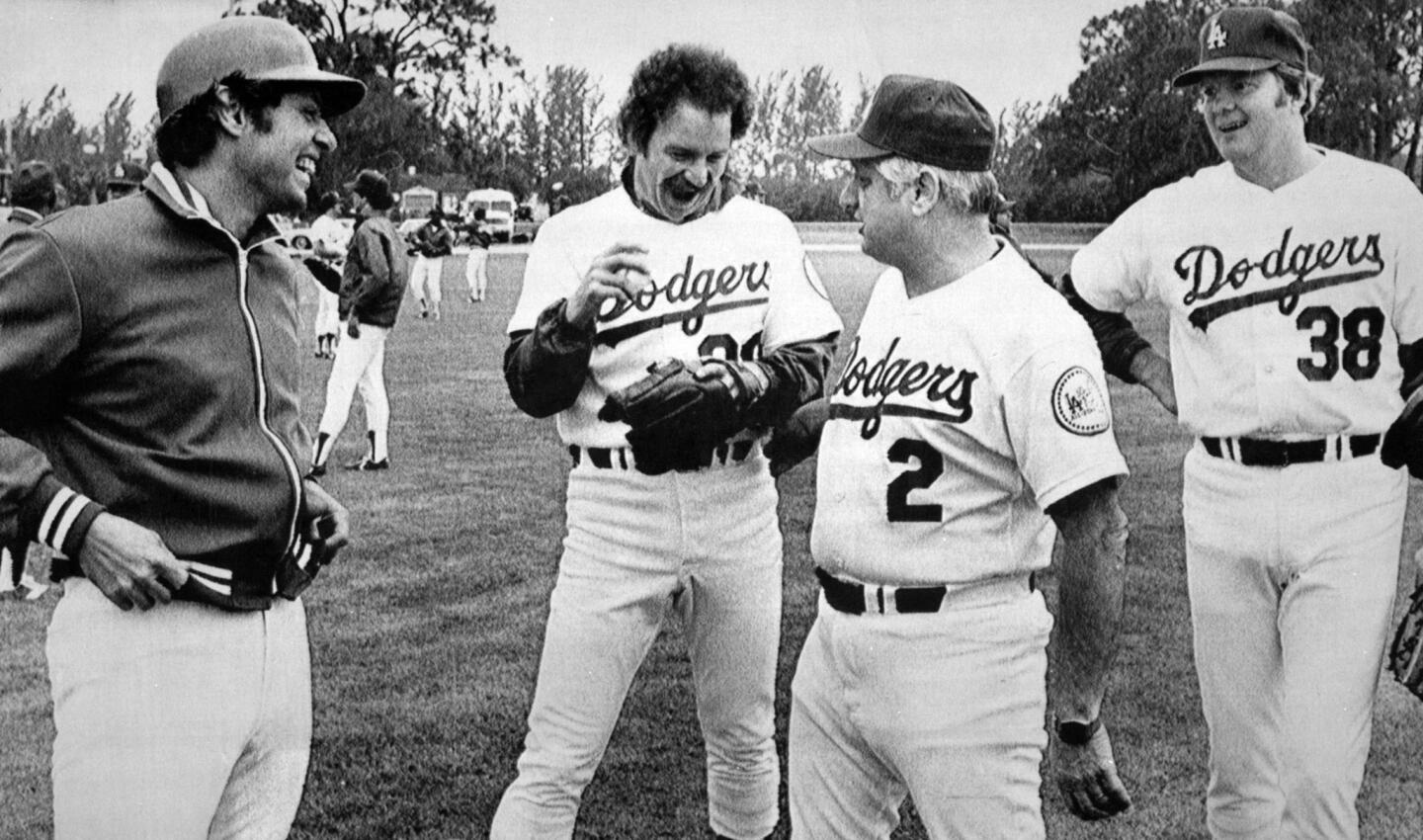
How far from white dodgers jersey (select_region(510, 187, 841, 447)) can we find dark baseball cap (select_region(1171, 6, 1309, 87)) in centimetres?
114

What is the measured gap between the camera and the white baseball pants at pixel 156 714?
2.14 metres

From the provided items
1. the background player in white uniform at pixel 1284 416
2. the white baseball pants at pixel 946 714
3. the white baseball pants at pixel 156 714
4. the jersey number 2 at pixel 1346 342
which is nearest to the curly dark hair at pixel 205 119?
the white baseball pants at pixel 156 714

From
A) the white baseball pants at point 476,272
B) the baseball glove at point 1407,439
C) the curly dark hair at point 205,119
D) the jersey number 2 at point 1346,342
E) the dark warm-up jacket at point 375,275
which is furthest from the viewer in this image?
the white baseball pants at point 476,272

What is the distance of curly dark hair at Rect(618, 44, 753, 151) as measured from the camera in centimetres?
323

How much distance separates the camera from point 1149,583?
21.5ft

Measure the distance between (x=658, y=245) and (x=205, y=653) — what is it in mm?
1534

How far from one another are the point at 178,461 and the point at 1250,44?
2.70 metres

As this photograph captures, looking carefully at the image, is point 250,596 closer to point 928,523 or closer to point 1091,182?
point 928,523

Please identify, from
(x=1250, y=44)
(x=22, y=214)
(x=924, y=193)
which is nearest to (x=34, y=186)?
(x=22, y=214)

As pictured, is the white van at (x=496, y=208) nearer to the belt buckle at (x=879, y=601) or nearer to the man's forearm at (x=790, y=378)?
the man's forearm at (x=790, y=378)

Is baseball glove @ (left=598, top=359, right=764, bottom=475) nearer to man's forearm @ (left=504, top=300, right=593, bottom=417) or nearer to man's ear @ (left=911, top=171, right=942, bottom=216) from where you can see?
man's forearm @ (left=504, top=300, right=593, bottom=417)

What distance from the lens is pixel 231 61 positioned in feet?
7.69

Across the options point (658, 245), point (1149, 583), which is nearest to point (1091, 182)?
point (1149, 583)

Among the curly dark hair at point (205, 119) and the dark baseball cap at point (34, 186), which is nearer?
the curly dark hair at point (205, 119)
